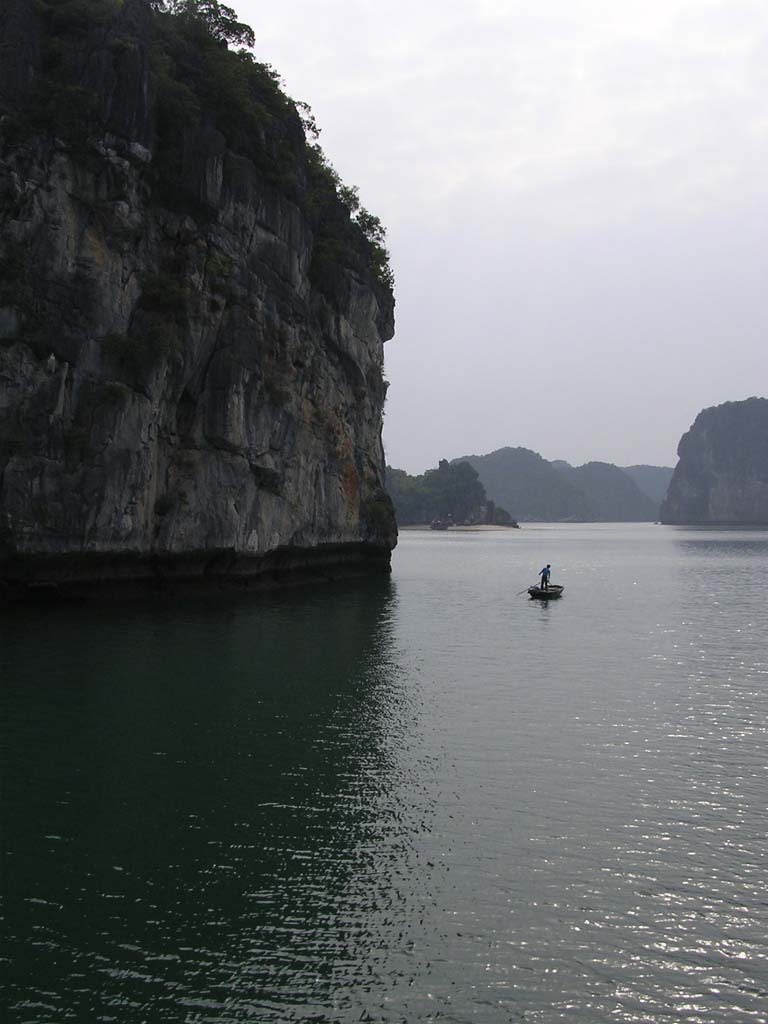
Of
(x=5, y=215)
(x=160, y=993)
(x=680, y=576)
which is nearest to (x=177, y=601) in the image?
(x=5, y=215)

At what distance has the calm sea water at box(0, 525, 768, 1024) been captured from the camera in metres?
9.20

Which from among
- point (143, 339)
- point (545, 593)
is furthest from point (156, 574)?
point (545, 593)

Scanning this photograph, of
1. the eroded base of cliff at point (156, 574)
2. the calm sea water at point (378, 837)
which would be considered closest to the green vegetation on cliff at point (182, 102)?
the eroded base of cliff at point (156, 574)

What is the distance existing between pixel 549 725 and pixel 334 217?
2026 inches

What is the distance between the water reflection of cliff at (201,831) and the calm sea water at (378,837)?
49 mm

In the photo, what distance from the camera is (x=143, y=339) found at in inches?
1559

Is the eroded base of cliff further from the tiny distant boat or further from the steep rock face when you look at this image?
the tiny distant boat

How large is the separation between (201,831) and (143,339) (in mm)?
30853

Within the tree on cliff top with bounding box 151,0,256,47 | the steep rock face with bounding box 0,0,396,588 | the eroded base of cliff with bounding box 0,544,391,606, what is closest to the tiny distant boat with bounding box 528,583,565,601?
the steep rock face with bounding box 0,0,396,588

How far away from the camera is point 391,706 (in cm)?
2155

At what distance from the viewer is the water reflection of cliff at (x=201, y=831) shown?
30.5ft

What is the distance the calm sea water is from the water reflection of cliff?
0.16 feet

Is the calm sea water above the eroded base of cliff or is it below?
below

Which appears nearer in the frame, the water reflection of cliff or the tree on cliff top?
the water reflection of cliff
